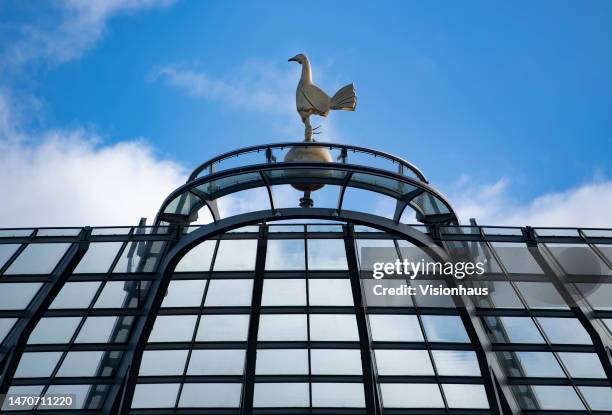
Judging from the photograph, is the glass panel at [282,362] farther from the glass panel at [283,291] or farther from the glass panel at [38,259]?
the glass panel at [38,259]

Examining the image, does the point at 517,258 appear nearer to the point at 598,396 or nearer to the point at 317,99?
the point at 598,396

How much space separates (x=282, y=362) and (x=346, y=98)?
37.4 feet

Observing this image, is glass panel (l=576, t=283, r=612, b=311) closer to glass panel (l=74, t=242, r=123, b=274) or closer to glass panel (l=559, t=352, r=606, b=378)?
glass panel (l=559, t=352, r=606, b=378)

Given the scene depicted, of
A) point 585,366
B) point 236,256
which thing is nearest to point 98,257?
point 236,256

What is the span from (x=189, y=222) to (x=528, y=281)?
14337mm

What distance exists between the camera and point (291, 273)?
25750 mm

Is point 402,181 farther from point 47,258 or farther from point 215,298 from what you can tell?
point 47,258

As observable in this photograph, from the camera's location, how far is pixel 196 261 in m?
26.0

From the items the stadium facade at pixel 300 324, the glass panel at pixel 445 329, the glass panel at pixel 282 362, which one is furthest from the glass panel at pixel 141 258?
the glass panel at pixel 445 329

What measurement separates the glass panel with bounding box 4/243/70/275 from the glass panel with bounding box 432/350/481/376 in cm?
1649

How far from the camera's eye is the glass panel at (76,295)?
2517 cm

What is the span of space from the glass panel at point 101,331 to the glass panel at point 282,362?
19.0ft

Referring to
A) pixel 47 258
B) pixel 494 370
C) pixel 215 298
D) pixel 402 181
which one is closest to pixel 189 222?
pixel 215 298

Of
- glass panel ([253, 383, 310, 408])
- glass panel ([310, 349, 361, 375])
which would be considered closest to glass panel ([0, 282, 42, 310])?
glass panel ([253, 383, 310, 408])
